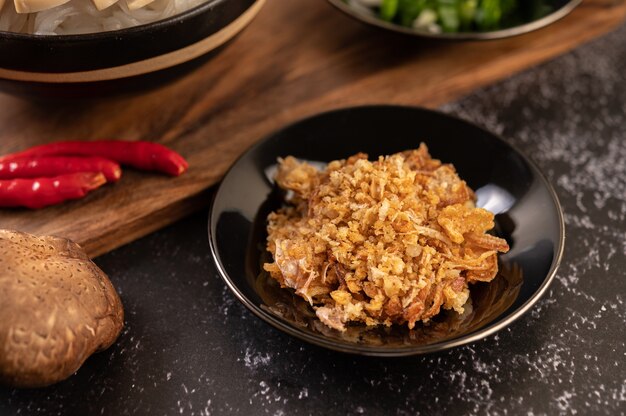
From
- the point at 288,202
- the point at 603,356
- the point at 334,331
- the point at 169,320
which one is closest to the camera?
the point at 334,331

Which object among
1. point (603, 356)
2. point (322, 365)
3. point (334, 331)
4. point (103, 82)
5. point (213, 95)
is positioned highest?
point (103, 82)

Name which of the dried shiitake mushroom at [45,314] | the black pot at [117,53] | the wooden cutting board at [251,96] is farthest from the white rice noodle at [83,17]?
the dried shiitake mushroom at [45,314]

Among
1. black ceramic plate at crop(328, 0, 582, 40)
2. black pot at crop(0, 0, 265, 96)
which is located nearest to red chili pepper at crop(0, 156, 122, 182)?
black pot at crop(0, 0, 265, 96)

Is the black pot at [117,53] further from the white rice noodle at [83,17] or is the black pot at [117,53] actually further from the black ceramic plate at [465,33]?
the black ceramic plate at [465,33]

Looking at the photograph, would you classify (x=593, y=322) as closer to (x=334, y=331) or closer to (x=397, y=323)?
(x=397, y=323)

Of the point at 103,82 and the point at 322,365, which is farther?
the point at 103,82

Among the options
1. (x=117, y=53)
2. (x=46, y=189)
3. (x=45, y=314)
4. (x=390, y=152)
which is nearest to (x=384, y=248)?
(x=390, y=152)

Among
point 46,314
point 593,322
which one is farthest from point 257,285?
point 593,322

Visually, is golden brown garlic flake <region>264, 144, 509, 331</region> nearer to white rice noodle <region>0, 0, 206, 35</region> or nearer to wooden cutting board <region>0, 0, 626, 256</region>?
wooden cutting board <region>0, 0, 626, 256</region>
